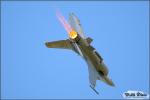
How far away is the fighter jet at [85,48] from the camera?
1283 inches

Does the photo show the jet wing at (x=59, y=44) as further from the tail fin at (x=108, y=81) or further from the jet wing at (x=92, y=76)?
the tail fin at (x=108, y=81)

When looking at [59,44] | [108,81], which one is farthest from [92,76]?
[59,44]

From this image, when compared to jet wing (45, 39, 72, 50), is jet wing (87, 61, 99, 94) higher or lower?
lower

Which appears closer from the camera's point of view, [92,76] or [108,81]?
[92,76]

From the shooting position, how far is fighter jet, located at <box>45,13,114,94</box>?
32594 millimetres

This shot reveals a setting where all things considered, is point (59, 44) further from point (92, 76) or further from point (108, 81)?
point (108, 81)

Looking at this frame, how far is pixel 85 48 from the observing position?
33094 mm

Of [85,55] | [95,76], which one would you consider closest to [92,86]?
[95,76]

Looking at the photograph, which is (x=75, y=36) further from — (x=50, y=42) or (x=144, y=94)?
(x=144, y=94)

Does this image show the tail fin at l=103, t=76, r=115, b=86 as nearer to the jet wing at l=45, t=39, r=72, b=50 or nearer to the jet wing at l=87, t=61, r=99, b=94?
the jet wing at l=87, t=61, r=99, b=94

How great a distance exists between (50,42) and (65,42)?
1.59 meters

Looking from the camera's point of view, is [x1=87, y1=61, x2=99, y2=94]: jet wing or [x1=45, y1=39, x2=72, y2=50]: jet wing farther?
[x1=45, y1=39, x2=72, y2=50]: jet wing

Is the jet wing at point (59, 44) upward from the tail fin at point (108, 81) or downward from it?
upward

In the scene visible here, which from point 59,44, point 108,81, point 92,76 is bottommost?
point 108,81
